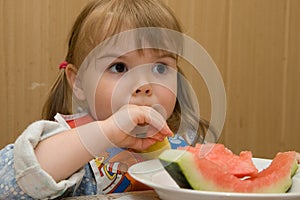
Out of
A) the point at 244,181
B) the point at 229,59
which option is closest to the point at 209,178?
the point at 244,181

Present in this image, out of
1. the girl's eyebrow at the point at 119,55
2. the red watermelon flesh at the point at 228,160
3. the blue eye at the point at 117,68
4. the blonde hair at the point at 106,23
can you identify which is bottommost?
the red watermelon flesh at the point at 228,160

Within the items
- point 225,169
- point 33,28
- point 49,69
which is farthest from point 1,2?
point 225,169

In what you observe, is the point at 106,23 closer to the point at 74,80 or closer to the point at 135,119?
the point at 74,80

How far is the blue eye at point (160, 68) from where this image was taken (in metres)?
0.86

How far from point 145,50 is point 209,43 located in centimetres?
105

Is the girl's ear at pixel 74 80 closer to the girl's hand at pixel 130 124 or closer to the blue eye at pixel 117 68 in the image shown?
the blue eye at pixel 117 68

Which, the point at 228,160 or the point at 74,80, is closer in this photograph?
the point at 228,160

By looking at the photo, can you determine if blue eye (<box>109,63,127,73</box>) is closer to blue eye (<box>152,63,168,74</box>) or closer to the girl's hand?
blue eye (<box>152,63,168,74</box>)

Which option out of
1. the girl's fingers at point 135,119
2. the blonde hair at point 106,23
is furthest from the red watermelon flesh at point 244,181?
the blonde hair at point 106,23

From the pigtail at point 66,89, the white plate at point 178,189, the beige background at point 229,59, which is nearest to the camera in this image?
the white plate at point 178,189

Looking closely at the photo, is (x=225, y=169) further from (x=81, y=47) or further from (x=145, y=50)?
(x=81, y=47)

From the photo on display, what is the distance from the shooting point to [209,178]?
0.59 metres

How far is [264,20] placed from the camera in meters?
1.93

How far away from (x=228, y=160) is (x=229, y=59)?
49.4 inches
